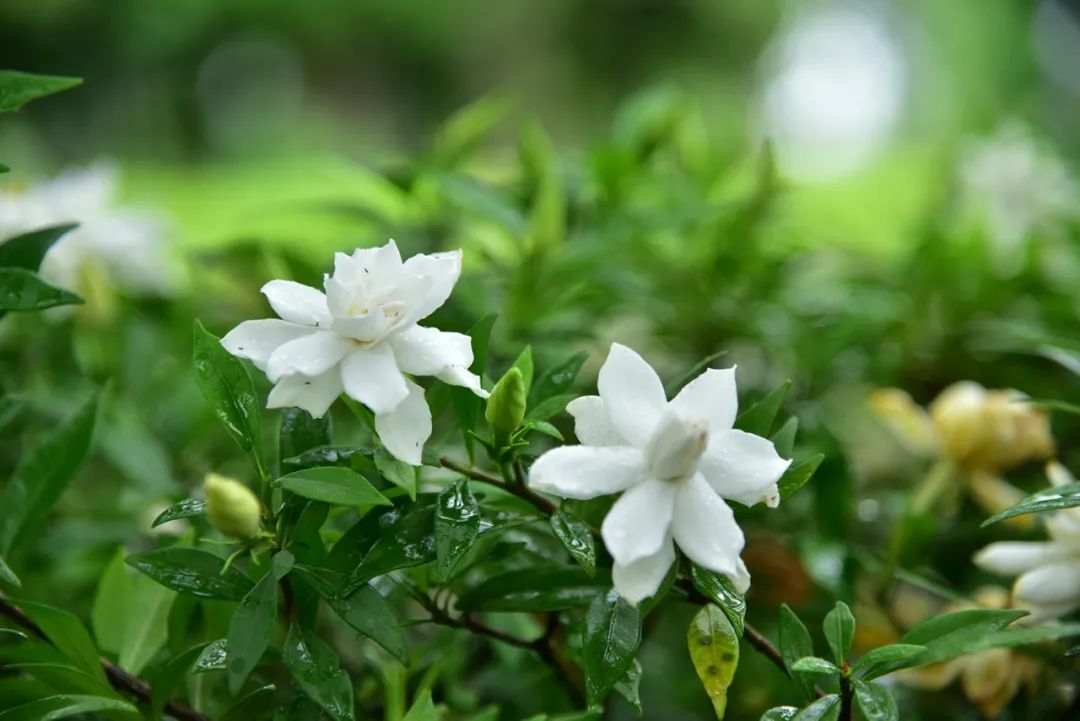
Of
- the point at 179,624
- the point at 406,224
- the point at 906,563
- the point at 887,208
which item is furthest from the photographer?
the point at 887,208

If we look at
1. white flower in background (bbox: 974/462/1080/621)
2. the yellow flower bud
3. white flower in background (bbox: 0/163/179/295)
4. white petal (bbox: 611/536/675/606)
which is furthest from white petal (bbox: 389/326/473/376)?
white flower in background (bbox: 0/163/179/295)

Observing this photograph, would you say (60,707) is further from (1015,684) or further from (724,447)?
(1015,684)

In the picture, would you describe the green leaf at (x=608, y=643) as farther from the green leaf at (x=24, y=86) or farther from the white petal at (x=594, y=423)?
the green leaf at (x=24, y=86)

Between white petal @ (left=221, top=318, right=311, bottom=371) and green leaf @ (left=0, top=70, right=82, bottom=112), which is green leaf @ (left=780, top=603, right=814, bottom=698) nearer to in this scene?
white petal @ (left=221, top=318, right=311, bottom=371)

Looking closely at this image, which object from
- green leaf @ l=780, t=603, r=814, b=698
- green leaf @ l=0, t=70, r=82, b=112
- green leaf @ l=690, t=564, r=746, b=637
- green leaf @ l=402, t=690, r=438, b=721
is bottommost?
green leaf @ l=402, t=690, r=438, b=721

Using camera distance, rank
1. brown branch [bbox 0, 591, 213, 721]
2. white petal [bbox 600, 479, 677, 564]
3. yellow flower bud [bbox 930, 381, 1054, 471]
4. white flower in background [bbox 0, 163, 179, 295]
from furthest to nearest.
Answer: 1. white flower in background [bbox 0, 163, 179, 295]
2. yellow flower bud [bbox 930, 381, 1054, 471]
3. brown branch [bbox 0, 591, 213, 721]
4. white petal [bbox 600, 479, 677, 564]

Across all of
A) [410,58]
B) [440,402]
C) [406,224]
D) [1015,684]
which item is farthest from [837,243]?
[410,58]
